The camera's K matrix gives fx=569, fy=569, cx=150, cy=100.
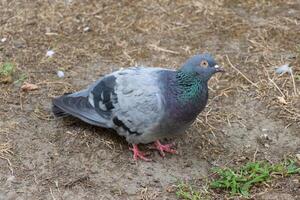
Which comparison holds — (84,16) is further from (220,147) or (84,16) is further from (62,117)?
(220,147)

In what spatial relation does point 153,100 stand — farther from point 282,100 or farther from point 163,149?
point 282,100

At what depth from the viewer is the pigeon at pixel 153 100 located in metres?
4.22

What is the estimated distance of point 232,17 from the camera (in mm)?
6391

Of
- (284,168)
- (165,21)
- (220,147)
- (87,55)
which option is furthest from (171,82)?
(165,21)

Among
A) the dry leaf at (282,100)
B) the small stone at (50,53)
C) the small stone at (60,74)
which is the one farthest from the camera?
the small stone at (50,53)

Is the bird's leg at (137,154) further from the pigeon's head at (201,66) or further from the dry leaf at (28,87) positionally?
the dry leaf at (28,87)

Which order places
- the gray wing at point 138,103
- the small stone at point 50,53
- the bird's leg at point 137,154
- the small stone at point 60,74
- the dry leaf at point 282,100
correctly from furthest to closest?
the small stone at point 50,53 → the small stone at point 60,74 → the dry leaf at point 282,100 → the bird's leg at point 137,154 → the gray wing at point 138,103

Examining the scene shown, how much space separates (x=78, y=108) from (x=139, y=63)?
125 cm

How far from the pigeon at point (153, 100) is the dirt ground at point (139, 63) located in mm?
261

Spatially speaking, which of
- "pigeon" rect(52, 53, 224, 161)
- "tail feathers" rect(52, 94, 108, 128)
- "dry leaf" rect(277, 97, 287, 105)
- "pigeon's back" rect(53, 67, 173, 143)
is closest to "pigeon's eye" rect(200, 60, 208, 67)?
"pigeon" rect(52, 53, 224, 161)

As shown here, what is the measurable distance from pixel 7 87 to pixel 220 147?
2043mm

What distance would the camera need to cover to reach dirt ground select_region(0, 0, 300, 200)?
4.27 metres

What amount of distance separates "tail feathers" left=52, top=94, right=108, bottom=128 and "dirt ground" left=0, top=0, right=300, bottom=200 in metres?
0.16

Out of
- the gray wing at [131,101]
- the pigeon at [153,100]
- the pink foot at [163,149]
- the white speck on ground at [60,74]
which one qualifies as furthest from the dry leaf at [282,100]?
the white speck on ground at [60,74]
